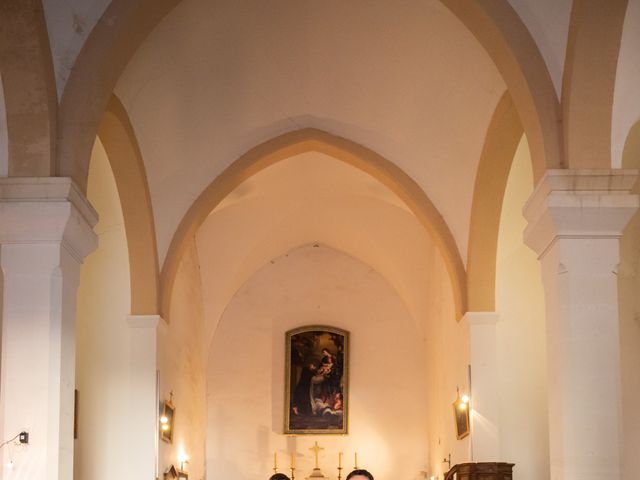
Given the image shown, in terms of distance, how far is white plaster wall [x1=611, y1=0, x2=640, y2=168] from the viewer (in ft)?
25.0

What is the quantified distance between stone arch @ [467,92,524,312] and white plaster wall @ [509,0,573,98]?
2140 mm

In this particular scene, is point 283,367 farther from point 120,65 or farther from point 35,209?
point 35,209

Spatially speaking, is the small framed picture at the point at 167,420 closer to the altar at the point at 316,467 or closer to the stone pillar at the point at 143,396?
the stone pillar at the point at 143,396

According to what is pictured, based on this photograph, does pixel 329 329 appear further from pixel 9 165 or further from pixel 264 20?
pixel 9 165

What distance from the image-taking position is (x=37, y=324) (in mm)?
6926

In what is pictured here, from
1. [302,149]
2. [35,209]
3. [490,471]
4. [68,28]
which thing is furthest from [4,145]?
[490,471]

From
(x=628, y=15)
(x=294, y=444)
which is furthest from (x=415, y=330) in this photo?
(x=628, y=15)

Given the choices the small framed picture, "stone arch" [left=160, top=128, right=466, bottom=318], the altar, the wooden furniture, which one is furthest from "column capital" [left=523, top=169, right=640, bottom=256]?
the altar

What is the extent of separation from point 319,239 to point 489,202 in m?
6.58

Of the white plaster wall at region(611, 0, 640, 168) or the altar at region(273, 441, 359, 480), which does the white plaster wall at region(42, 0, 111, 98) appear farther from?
the altar at region(273, 441, 359, 480)

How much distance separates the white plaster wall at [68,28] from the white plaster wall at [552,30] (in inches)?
117

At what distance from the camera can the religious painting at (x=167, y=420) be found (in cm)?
1181

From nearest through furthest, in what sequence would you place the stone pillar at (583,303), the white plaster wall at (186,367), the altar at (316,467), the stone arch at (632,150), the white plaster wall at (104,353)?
the stone pillar at (583,303), the stone arch at (632,150), the white plaster wall at (104,353), the white plaster wall at (186,367), the altar at (316,467)

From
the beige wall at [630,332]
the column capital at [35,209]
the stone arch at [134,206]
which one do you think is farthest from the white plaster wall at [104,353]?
the beige wall at [630,332]
